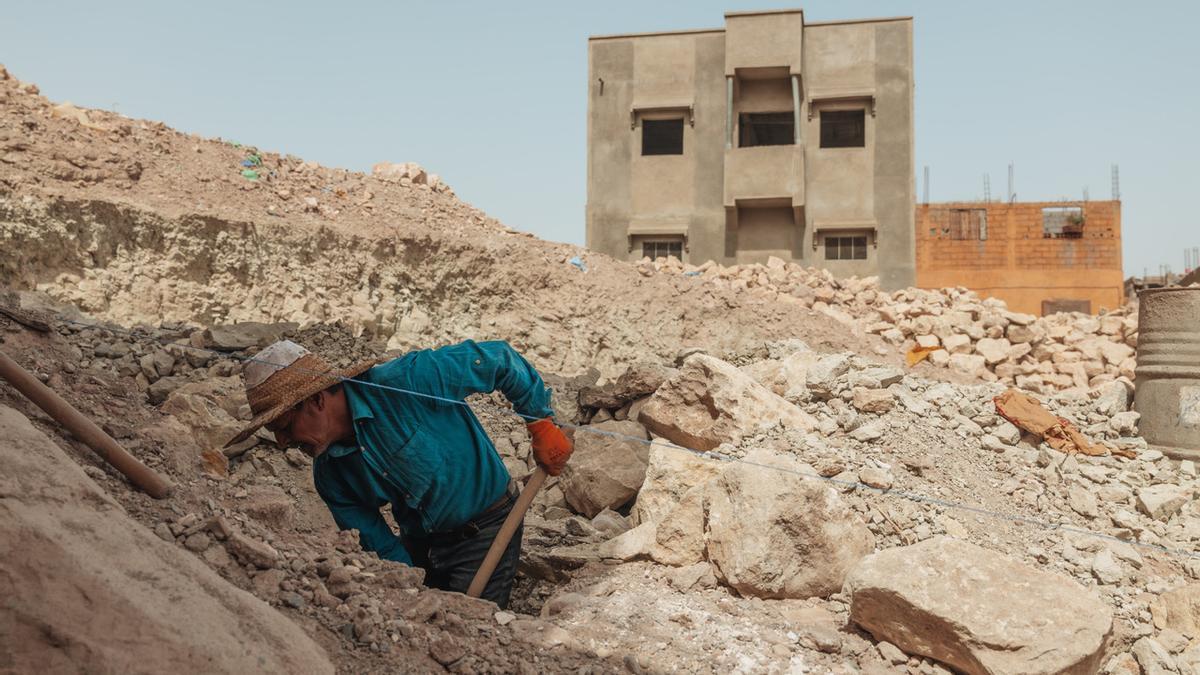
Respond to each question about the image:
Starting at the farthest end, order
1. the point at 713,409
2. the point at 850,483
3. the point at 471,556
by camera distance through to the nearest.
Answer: the point at 713,409 → the point at 850,483 → the point at 471,556

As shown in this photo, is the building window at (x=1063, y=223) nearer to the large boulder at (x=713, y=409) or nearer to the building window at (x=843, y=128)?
the building window at (x=843, y=128)

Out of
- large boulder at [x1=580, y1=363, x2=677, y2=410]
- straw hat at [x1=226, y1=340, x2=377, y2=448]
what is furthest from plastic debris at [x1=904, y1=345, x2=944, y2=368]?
straw hat at [x1=226, y1=340, x2=377, y2=448]

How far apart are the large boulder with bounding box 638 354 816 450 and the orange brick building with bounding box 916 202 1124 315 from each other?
46.3ft

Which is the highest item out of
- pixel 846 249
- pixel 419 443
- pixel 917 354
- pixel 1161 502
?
pixel 846 249

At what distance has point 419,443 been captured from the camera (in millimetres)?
3281

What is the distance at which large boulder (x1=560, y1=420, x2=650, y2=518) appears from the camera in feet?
17.4

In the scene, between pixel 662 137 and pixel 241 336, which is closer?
pixel 241 336

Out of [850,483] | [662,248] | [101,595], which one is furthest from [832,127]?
[101,595]

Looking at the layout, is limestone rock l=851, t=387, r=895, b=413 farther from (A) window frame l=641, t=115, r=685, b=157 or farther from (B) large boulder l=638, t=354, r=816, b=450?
(A) window frame l=641, t=115, r=685, b=157

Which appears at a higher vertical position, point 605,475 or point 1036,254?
point 1036,254

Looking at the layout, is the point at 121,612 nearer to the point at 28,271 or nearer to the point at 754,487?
the point at 754,487

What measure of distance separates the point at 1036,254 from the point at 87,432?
1885cm

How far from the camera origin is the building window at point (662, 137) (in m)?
19.3

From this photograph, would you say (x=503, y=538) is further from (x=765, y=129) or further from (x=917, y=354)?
(x=765, y=129)
